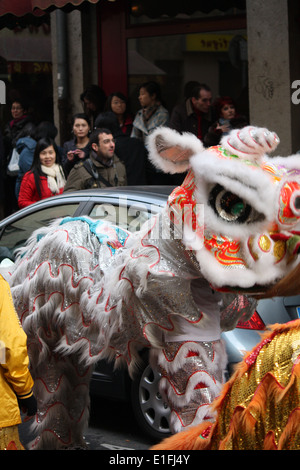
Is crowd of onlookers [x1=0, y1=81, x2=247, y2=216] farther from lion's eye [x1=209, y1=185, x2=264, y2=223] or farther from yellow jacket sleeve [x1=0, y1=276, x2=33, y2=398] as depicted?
lion's eye [x1=209, y1=185, x2=264, y2=223]

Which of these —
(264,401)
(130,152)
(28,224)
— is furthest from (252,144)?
(130,152)

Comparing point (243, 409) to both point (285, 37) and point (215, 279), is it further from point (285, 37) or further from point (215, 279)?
point (285, 37)

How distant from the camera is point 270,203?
3053 millimetres

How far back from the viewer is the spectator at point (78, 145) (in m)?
8.59

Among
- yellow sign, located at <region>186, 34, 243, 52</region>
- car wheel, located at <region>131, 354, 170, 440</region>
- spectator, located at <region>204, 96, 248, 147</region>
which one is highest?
yellow sign, located at <region>186, 34, 243, 52</region>

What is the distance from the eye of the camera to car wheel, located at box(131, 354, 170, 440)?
5.14 m

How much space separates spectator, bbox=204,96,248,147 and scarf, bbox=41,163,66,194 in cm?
169

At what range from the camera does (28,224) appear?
19.0 ft

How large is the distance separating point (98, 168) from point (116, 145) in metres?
0.73

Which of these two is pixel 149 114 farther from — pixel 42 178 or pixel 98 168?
pixel 98 168

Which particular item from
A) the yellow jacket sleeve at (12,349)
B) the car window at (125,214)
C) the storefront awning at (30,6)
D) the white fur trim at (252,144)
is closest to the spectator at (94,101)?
the storefront awning at (30,6)

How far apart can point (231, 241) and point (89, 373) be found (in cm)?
190

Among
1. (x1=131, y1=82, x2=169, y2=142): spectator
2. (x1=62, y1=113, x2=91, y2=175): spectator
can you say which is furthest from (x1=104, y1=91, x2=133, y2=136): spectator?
(x1=62, y1=113, x2=91, y2=175): spectator

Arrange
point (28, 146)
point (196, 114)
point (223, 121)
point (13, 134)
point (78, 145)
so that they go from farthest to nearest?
point (13, 134), point (28, 146), point (78, 145), point (196, 114), point (223, 121)
